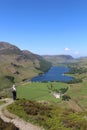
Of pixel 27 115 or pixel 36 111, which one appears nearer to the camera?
pixel 27 115

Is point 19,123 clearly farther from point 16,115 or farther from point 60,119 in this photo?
point 60,119

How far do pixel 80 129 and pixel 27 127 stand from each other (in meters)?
7.03

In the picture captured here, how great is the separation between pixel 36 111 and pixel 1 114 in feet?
20.4

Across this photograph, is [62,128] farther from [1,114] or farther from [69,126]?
→ [1,114]

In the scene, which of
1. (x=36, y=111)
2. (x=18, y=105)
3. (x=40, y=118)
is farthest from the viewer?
(x=18, y=105)

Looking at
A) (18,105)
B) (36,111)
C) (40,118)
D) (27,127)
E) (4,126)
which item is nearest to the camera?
(4,126)

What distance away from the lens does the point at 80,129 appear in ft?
Result: 107

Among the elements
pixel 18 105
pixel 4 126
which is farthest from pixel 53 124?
pixel 18 105

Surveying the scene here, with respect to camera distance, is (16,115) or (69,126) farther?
(16,115)

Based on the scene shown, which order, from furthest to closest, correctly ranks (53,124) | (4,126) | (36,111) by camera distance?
(36,111)
(53,124)
(4,126)

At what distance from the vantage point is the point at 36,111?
42.8 meters

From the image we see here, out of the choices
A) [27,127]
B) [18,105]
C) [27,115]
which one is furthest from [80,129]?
[18,105]

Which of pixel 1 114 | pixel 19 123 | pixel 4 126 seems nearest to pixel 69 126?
pixel 19 123

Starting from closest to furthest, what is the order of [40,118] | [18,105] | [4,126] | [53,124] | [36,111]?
[4,126]
[53,124]
[40,118]
[36,111]
[18,105]
